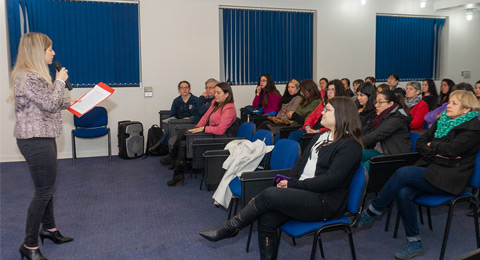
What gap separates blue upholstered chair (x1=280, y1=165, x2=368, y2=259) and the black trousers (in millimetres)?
42

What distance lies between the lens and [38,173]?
2783 mm

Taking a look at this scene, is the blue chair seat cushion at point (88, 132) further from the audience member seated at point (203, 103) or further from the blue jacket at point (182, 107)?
the audience member seated at point (203, 103)

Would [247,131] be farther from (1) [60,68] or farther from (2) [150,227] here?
(1) [60,68]

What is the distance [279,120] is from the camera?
584 cm

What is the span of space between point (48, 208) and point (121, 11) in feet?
15.3

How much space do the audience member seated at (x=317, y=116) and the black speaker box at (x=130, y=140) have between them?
112 inches

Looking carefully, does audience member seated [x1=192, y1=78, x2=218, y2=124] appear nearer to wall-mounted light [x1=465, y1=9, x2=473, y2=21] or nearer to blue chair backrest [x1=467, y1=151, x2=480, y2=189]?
blue chair backrest [x1=467, y1=151, x2=480, y2=189]

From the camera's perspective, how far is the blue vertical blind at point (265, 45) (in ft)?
25.1

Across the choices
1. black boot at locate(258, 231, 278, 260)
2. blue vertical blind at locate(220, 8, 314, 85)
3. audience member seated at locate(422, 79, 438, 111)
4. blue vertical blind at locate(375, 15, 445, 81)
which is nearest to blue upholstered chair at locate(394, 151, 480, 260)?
black boot at locate(258, 231, 278, 260)

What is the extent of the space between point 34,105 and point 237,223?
5.20ft

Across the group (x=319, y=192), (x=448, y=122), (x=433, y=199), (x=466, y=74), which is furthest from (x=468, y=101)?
(x=466, y=74)

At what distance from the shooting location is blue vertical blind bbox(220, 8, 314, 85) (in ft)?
25.1


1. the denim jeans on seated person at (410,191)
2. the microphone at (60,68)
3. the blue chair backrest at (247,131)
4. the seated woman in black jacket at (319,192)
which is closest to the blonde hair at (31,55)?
the microphone at (60,68)

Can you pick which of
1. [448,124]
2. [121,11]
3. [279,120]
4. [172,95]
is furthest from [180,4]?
[448,124]
